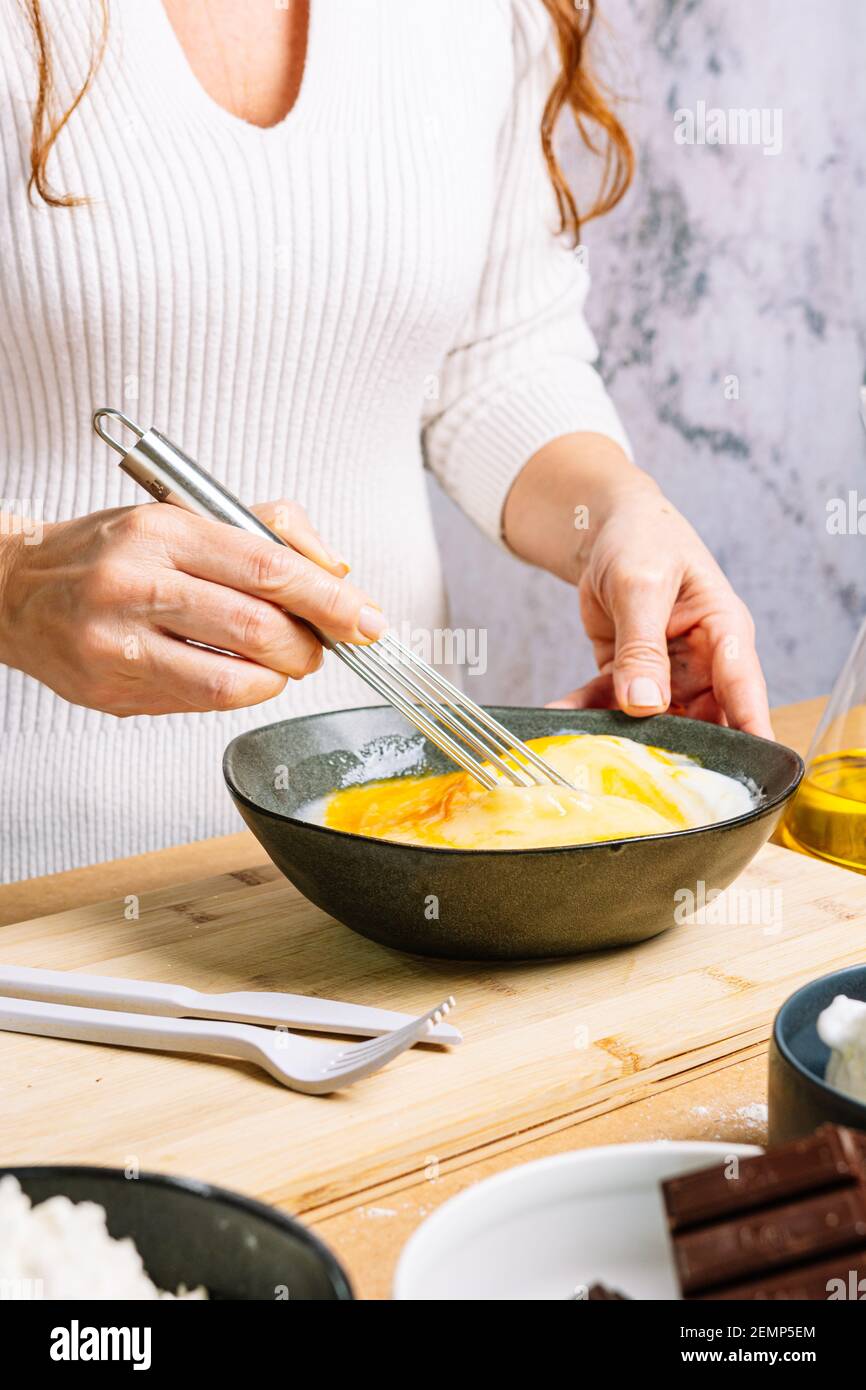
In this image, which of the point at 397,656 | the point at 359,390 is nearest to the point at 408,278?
the point at 359,390

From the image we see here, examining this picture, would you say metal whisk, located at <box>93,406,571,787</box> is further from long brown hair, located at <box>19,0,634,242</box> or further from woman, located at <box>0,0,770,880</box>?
long brown hair, located at <box>19,0,634,242</box>

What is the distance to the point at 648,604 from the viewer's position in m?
0.98

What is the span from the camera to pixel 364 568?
4.20 ft

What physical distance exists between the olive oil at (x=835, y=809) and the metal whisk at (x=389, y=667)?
0.72ft

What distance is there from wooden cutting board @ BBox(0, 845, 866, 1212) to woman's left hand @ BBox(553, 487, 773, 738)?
136 mm

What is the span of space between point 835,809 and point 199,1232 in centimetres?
60

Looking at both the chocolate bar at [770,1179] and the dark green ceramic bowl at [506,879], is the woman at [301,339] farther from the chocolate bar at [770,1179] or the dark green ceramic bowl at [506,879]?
the chocolate bar at [770,1179]

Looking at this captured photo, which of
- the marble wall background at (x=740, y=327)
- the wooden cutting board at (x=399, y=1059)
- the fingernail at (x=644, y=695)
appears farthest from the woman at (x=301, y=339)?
the marble wall background at (x=740, y=327)

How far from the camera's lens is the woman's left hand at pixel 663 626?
3.07 ft

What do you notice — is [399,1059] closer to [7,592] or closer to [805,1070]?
[805,1070]

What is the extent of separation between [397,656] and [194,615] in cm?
13

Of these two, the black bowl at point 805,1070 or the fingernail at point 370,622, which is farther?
the fingernail at point 370,622

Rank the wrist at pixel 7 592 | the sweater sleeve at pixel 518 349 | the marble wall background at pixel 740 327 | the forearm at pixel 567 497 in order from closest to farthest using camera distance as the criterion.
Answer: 1. the wrist at pixel 7 592
2. the forearm at pixel 567 497
3. the sweater sleeve at pixel 518 349
4. the marble wall background at pixel 740 327
